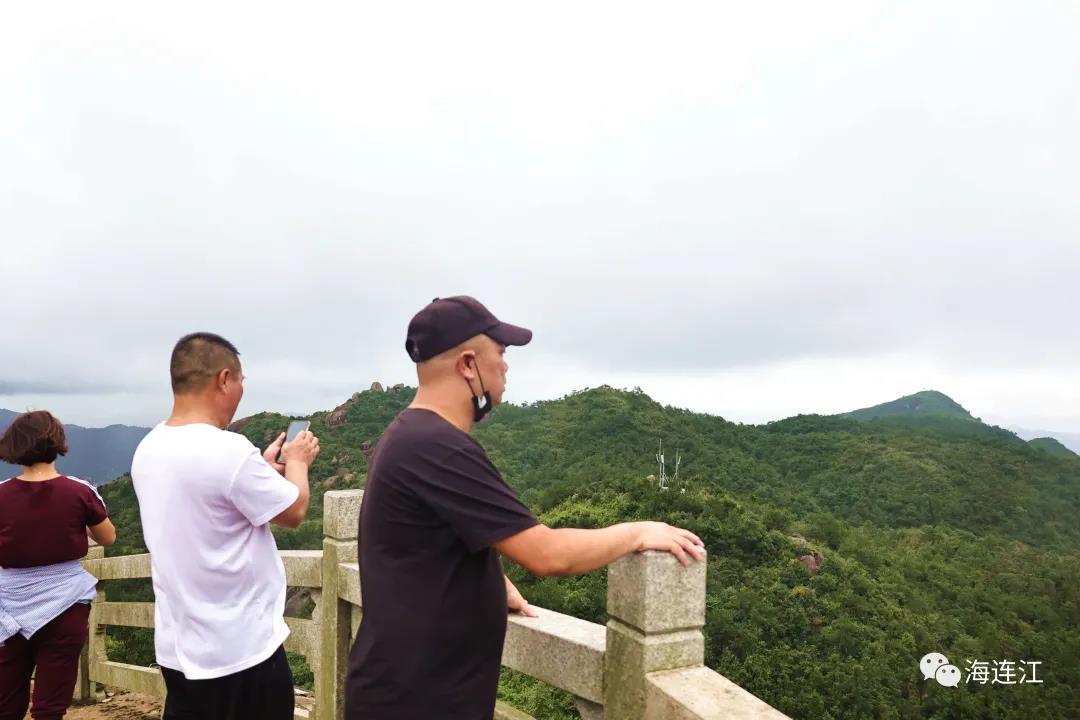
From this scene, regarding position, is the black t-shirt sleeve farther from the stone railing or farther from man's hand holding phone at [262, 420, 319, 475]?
man's hand holding phone at [262, 420, 319, 475]

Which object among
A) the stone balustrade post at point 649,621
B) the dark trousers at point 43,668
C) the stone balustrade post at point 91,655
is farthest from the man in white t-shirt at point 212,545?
the stone balustrade post at point 91,655

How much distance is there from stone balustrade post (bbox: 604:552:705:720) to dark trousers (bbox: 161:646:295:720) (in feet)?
3.38

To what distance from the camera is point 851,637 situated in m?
21.2

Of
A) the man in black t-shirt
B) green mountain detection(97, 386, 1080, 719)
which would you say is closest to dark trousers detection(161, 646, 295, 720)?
the man in black t-shirt

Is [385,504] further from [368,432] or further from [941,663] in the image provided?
[368,432]

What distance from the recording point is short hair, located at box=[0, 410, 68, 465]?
292cm

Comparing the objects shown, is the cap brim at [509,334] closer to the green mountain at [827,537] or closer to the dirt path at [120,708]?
the dirt path at [120,708]

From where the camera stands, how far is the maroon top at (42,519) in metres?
2.98

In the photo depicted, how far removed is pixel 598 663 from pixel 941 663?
23901 mm

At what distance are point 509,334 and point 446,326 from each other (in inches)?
6.9

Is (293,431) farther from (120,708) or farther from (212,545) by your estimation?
(120,708)

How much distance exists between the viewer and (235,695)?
6.68ft

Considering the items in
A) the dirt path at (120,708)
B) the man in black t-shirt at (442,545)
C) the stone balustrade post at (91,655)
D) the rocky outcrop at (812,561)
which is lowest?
the rocky outcrop at (812,561)

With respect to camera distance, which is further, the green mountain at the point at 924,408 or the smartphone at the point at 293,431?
the green mountain at the point at 924,408
